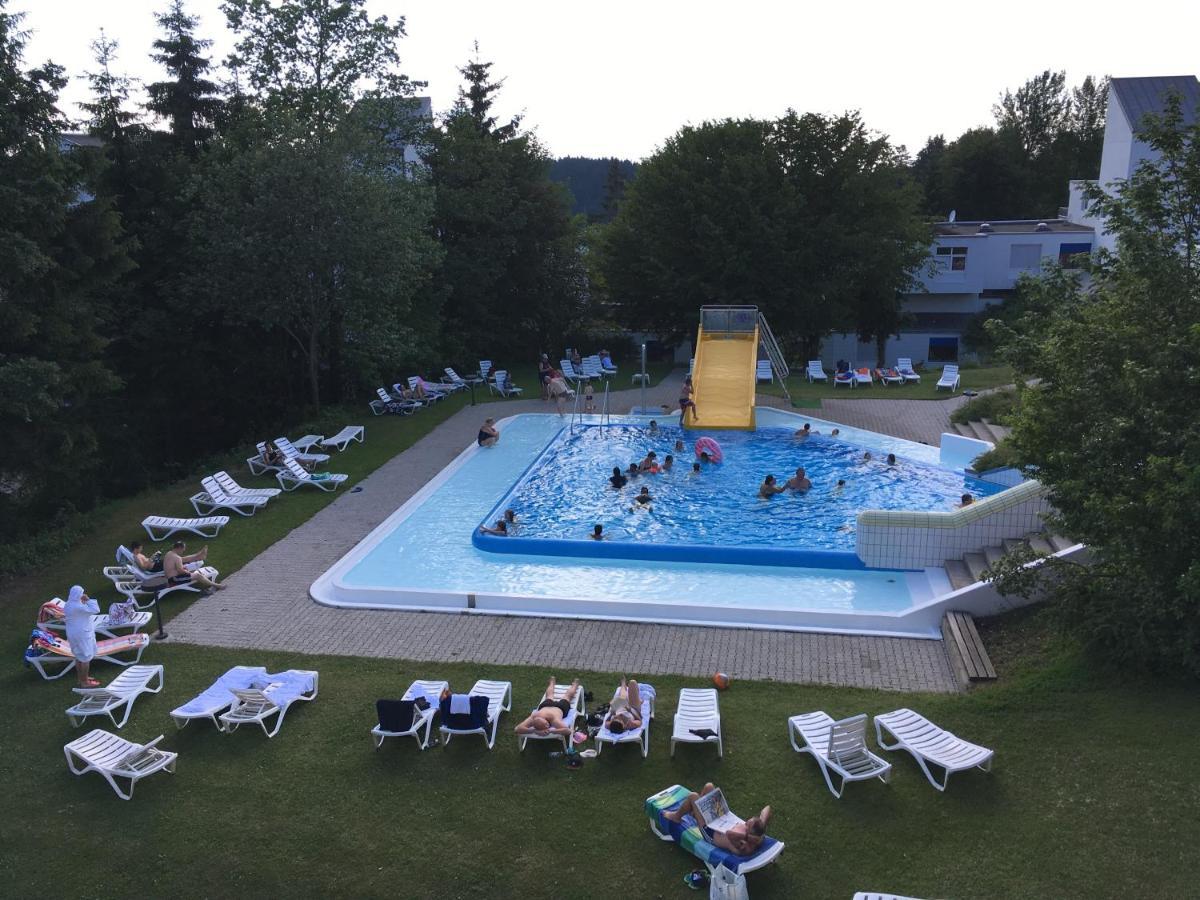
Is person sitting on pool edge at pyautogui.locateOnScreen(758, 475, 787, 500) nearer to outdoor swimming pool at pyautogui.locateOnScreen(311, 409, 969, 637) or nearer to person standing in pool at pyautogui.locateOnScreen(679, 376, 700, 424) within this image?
outdoor swimming pool at pyautogui.locateOnScreen(311, 409, 969, 637)

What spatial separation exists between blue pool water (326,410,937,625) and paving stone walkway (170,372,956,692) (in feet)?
1.32

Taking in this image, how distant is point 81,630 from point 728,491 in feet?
42.0

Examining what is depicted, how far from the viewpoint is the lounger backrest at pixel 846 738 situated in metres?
8.25

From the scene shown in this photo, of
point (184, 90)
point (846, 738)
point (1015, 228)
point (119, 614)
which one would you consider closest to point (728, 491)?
point (846, 738)

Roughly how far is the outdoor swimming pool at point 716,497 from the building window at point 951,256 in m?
22.4

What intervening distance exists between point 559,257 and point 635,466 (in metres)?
18.7

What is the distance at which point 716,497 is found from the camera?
19.1 m

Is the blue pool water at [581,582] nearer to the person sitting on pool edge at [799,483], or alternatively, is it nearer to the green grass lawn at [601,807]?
the green grass lawn at [601,807]

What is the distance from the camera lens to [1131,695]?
9008 millimetres

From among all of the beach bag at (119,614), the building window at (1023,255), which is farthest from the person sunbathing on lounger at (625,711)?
the building window at (1023,255)

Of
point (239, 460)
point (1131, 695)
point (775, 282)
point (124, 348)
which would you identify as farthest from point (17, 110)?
point (775, 282)

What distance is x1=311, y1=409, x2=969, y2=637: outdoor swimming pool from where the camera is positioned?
12.3 meters

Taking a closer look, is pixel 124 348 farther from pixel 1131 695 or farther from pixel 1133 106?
pixel 1133 106

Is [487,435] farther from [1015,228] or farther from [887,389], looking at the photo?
[1015,228]
